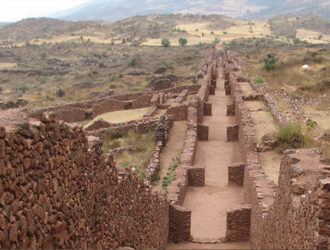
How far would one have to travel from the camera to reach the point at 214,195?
13.0 meters

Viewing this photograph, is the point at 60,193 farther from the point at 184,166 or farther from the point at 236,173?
the point at 236,173

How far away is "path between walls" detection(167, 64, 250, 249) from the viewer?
1105cm

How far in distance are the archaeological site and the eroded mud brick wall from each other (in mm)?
13

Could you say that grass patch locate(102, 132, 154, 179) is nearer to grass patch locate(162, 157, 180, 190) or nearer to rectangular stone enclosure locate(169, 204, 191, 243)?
grass patch locate(162, 157, 180, 190)

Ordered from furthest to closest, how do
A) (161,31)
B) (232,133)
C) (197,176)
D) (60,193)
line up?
(161,31) < (232,133) < (197,176) < (60,193)

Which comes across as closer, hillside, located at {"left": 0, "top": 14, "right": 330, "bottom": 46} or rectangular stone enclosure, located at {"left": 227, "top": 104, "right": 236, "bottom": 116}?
rectangular stone enclosure, located at {"left": 227, "top": 104, "right": 236, "bottom": 116}

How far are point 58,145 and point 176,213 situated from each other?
6907 mm

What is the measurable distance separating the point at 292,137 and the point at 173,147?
17.6 feet

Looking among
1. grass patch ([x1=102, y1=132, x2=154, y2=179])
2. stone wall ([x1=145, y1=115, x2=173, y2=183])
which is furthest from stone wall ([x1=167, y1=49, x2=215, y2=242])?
grass patch ([x1=102, y1=132, x2=154, y2=179])

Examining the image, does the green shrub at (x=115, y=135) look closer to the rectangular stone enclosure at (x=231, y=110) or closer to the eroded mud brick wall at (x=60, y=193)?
the rectangular stone enclosure at (x=231, y=110)

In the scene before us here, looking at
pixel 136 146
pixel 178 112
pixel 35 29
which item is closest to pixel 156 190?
pixel 136 146

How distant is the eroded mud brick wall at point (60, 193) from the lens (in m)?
3.52

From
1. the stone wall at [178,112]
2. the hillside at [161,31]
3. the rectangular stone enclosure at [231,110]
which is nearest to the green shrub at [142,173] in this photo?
the stone wall at [178,112]

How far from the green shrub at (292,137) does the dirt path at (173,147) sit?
4.34m
